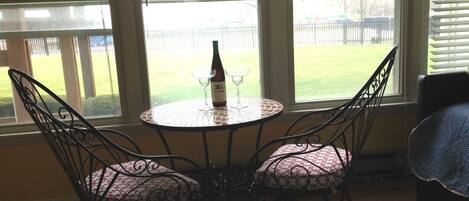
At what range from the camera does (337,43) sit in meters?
2.69

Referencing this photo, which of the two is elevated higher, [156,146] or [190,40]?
[190,40]

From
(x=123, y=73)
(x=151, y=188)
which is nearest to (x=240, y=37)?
(x=123, y=73)

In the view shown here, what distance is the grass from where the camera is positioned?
8.11 ft

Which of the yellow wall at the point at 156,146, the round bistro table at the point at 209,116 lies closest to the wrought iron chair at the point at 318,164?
the round bistro table at the point at 209,116

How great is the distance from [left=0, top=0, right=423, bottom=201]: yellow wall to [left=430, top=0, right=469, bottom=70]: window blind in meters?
0.11

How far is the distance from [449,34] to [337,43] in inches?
29.3

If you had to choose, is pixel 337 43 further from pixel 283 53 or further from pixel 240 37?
pixel 240 37

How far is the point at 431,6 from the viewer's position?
2674 mm

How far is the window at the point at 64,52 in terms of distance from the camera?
7.70 feet

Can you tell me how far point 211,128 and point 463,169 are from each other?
1181 millimetres

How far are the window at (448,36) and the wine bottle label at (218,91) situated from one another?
149 cm

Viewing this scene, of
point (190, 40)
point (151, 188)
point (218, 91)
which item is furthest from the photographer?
point (190, 40)

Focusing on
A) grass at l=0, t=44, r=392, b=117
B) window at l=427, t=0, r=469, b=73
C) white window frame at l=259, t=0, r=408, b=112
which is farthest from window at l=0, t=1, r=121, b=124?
window at l=427, t=0, r=469, b=73

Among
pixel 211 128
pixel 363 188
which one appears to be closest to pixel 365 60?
pixel 363 188
